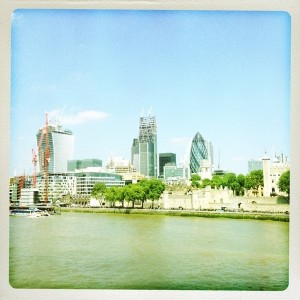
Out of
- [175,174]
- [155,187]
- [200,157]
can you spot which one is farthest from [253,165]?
[155,187]

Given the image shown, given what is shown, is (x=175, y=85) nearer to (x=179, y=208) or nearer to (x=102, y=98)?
(x=102, y=98)

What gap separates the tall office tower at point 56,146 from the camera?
2.92 m

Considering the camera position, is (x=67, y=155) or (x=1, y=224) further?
(x=67, y=155)

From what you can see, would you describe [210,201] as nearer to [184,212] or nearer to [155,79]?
[184,212]

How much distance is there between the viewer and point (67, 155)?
2.98 metres

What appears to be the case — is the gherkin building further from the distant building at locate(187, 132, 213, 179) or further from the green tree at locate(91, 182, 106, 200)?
the green tree at locate(91, 182, 106, 200)

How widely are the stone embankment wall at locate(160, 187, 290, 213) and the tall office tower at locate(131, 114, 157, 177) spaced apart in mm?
205

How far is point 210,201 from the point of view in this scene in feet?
9.93

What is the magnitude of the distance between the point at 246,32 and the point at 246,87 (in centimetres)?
30

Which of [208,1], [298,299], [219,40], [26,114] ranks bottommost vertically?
[298,299]

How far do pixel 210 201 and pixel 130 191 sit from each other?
469 mm

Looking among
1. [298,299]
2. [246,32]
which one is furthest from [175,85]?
[298,299]

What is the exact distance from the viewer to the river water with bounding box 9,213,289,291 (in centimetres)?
282

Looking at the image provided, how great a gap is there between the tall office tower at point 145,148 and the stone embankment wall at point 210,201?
0.20 meters
